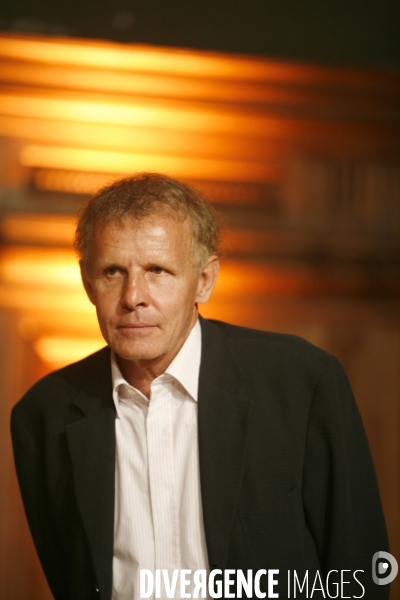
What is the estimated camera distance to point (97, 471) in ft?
5.13

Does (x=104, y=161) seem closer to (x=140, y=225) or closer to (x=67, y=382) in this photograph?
(x=67, y=382)

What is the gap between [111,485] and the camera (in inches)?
61.2

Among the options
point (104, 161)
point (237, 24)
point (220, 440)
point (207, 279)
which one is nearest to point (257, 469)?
point (220, 440)

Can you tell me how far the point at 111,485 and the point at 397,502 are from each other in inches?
67.9

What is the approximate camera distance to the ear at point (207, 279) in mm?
1630

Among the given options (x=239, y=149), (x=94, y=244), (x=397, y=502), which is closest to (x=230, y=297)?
(x=239, y=149)

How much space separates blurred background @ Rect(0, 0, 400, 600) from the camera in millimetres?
2764

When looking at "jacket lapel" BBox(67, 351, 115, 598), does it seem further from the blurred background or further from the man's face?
the blurred background

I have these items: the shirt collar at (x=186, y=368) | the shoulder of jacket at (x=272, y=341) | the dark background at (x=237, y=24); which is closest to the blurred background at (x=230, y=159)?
the dark background at (x=237, y=24)

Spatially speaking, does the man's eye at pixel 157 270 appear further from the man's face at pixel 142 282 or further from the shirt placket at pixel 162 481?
the shirt placket at pixel 162 481

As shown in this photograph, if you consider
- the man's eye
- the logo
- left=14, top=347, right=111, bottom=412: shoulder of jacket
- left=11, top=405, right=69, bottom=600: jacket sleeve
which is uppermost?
the man's eye

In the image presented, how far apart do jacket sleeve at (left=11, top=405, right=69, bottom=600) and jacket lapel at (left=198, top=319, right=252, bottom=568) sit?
1.48 ft

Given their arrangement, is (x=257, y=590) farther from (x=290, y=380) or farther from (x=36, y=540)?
(x=36, y=540)

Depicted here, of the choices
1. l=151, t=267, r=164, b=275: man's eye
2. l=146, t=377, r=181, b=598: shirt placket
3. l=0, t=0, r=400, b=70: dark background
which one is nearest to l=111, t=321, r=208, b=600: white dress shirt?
l=146, t=377, r=181, b=598: shirt placket
